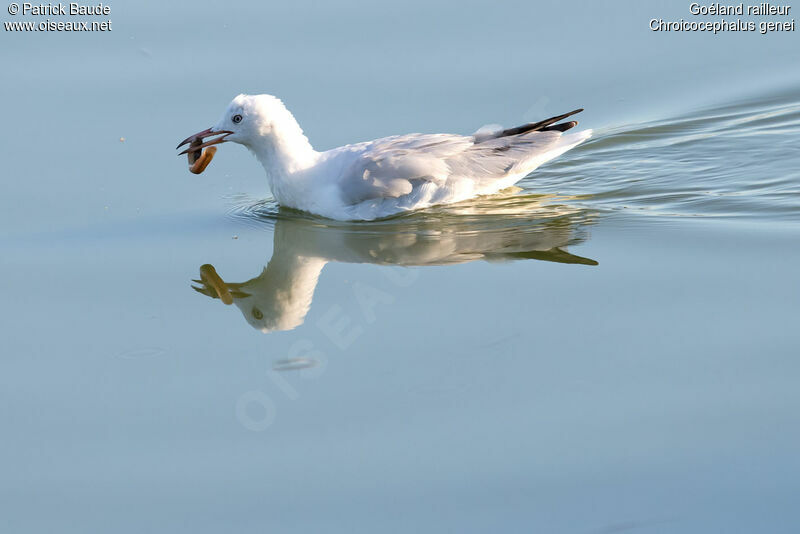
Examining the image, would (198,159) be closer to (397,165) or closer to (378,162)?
(378,162)

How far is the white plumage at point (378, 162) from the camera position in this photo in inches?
317

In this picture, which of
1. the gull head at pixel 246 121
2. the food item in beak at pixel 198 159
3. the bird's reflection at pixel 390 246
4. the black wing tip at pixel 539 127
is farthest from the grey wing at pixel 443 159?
the food item in beak at pixel 198 159

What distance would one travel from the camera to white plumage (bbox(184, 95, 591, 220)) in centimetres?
805

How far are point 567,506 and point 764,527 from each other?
78 cm

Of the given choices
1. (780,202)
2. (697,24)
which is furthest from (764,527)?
(697,24)

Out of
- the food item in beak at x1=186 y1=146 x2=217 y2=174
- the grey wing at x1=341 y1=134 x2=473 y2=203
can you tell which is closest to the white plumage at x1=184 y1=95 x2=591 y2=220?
the grey wing at x1=341 y1=134 x2=473 y2=203

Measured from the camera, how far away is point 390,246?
7.66 metres

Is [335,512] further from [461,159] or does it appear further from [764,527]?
[461,159]

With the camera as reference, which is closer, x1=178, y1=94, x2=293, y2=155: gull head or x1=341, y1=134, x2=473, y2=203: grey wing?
x1=341, y1=134, x2=473, y2=203: grey wing

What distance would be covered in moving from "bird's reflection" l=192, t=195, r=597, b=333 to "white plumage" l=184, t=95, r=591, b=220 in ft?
0.50

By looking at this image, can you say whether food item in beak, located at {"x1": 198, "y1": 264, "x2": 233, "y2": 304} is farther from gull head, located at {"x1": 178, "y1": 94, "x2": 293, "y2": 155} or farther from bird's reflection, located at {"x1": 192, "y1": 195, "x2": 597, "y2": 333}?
gull head, located at {"x1": 178, "y1": 94, "x2": 293, "y2": 155}

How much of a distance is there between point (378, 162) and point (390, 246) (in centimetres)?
72

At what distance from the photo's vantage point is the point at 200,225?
809 centimetres

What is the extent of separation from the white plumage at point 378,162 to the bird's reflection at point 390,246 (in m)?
0.15
